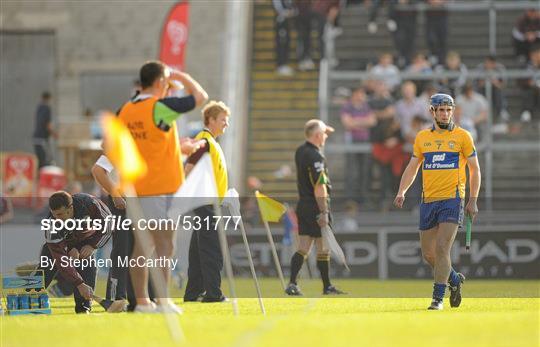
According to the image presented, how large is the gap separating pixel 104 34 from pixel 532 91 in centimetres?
1201

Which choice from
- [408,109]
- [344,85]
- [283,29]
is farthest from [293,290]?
[283,29]

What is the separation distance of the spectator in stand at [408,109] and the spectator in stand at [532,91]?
221 cm

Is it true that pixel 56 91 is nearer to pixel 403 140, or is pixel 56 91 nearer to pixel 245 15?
pixel 245 15

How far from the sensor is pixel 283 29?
100 ft

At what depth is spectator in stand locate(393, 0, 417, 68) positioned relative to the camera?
29.6 m

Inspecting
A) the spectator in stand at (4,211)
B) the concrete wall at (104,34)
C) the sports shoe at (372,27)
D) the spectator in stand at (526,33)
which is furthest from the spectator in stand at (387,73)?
the concrete wall at (104,34)

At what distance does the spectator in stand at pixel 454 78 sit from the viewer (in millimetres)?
28453

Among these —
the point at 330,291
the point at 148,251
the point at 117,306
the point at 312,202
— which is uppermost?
the point at 148,251

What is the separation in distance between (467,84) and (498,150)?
150 centimetres

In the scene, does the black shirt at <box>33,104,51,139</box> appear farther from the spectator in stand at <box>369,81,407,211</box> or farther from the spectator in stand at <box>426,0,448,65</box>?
the spectator in stand at <box>426,0,448,65</box>

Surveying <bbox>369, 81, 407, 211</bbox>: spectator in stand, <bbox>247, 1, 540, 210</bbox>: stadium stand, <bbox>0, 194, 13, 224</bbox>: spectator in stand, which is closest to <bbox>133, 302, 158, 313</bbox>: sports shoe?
<bbox>0, 194, 13, 224</bbox>: spectator in stand

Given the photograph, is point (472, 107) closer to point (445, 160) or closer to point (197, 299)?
point (197, 299)

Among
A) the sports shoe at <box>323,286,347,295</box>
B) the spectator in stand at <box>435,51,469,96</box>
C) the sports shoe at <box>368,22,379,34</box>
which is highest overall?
the sports shoe at <box>368,22,379,34</box>

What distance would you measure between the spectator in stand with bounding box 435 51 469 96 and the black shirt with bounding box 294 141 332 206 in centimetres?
1028
